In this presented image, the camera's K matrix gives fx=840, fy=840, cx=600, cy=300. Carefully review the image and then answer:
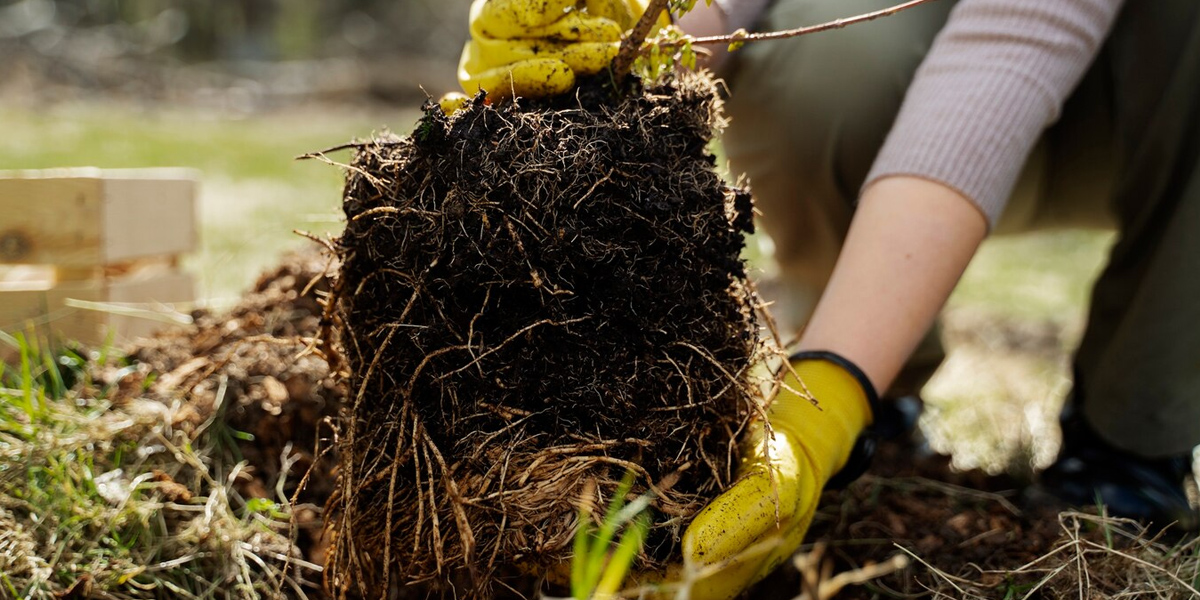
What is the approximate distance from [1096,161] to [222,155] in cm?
583

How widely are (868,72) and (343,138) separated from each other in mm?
6139

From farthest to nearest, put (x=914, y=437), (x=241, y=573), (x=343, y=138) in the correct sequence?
(x=343, y=138), (x=914, y=437), (x=241, y=573)

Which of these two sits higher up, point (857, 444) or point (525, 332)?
point (525, 332)

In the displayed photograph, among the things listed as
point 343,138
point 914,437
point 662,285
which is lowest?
point 343,138

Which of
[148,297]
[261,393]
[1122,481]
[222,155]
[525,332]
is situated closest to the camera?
[525,332]

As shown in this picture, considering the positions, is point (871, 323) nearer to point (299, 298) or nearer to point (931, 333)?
point (931, 333)

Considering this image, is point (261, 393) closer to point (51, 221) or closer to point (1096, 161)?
point (51, 221)

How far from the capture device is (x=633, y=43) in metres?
1.10

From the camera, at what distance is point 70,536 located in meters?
1.19

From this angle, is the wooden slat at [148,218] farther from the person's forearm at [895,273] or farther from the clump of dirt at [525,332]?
the person's forearm at [895,273]

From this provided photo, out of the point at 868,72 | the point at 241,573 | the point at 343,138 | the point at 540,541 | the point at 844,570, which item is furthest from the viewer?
the point at 343,138

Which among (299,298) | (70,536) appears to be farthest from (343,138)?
(70,536)

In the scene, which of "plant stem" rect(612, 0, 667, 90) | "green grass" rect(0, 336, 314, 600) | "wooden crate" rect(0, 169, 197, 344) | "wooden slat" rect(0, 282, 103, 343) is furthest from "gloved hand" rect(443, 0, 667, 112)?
"wooden slat" rect(0, 282, 103, 343)

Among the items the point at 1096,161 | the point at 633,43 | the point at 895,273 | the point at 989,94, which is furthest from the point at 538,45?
the point at 1096,161
